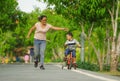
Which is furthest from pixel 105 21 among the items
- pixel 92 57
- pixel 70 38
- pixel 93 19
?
pixel 92 57

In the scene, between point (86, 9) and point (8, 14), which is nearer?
point (86, 9)

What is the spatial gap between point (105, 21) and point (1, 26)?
13797 mm

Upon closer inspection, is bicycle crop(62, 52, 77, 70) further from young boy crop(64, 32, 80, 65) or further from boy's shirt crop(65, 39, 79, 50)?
boy's shirt crop(65, 39, 79, 50)

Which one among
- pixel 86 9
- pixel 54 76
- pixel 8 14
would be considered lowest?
pixel 54 76

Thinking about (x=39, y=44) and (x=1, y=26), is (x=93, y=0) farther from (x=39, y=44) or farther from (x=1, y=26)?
(x=1, y=26)

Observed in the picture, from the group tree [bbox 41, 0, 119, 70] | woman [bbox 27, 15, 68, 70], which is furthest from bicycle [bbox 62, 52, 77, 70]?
tree [bbox 41, 0, 119, 70]

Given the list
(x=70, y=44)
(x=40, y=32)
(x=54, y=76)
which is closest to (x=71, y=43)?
(x=70, y=44)

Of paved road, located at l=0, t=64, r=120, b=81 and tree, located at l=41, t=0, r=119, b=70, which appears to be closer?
paved road, located at l=0, t=64, r=120, b=81

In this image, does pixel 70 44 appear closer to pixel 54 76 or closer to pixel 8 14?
pixel 54 76

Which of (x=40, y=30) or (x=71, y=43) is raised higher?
(x=40, y=30)

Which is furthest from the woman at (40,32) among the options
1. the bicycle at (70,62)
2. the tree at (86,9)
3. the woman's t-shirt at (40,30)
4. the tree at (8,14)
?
the tree at (8,14)

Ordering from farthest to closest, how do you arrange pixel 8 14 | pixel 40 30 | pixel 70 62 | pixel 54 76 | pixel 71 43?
pixel 8 14 < pixel 70 62 < pixel 71 43 < pixel 40 30 < pixel 54 76

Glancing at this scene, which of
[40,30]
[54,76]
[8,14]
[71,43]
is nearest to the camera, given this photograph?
[54,76]

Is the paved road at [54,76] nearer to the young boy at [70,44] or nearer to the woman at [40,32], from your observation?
the woman at [40,32]
